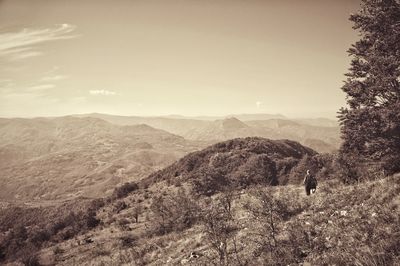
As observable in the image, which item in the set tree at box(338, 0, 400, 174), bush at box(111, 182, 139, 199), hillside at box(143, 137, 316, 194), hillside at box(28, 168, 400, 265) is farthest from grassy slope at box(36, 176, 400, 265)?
bush at box(111, 182, 139, 199)

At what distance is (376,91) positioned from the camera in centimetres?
1313

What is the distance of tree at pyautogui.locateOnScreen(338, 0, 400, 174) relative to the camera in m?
12.2

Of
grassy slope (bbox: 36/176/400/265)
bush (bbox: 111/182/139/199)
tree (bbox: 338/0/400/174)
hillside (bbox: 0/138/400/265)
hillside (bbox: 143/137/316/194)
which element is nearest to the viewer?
grassy slope (bbox: 36/176/400/265)

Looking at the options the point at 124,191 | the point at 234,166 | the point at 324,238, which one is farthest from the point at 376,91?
the point at 124,191

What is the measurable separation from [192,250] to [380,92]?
10806mm

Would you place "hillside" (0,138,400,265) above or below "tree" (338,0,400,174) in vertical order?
below

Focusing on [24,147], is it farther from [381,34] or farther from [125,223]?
[381,34]

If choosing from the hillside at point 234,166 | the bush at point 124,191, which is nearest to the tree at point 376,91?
the hillside at point 234,166

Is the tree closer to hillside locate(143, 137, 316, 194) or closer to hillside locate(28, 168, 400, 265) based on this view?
hillside locate(28, 168, 400, 265)

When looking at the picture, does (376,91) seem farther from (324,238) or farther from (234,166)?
(234,166)

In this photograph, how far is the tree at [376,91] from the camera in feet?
40.1

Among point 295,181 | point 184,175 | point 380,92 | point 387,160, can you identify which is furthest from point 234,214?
point 184,175

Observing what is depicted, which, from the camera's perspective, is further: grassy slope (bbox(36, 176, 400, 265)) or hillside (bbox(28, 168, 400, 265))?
hillside (bbox(28, 168, 400, 265))

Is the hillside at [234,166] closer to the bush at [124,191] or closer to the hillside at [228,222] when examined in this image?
the hillside at [228,222]
